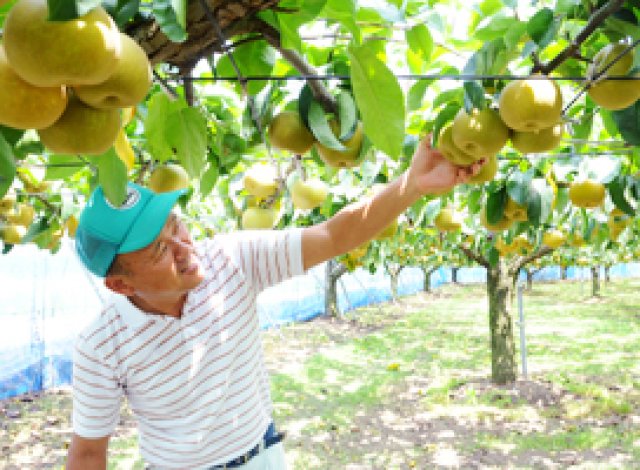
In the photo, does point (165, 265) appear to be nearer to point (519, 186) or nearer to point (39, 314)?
point (519, 186)

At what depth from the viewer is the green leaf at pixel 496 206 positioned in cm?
224

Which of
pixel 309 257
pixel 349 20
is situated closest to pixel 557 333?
pixel 309 257

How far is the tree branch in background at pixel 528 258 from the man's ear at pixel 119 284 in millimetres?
6102

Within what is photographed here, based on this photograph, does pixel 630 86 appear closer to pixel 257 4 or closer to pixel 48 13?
pixel 257 4

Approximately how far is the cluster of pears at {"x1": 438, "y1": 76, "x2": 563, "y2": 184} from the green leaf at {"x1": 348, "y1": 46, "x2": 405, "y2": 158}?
0.24m

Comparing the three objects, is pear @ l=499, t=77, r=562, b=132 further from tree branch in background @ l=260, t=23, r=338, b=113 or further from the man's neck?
the man's neck

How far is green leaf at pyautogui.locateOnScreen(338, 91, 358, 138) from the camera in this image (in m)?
1.24

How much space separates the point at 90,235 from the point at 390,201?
2.80 feet

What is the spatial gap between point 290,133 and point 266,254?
0.61 meters

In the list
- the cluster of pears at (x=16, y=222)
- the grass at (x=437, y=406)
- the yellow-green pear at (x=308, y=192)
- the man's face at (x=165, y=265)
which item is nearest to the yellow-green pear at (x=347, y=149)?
the man's face at (x=165, y=265)

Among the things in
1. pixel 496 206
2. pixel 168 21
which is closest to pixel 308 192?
pixel 496 206

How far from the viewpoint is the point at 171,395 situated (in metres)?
1.72

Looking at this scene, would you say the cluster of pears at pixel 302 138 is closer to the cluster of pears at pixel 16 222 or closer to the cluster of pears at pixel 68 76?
the cluster of pears at pixel 68 76

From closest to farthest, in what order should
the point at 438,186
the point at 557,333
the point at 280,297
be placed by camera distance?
1. the point at 438,186
2. the point at 557,333
3. the point at 280,297
